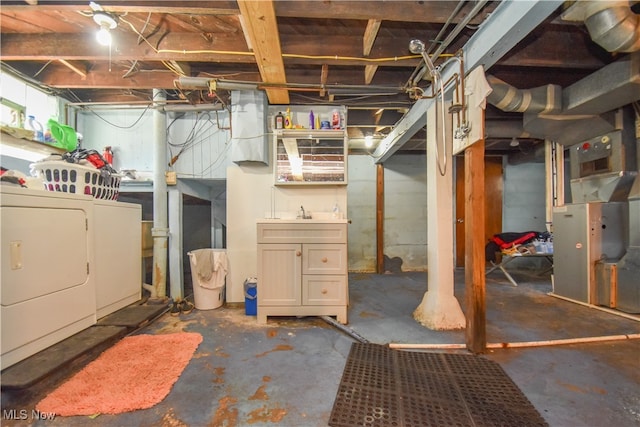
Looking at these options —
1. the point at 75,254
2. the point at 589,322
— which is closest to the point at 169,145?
the point at 75,254

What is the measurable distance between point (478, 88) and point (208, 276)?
3.03 metres

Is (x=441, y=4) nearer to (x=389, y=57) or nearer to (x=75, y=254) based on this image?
(x=389, y=57)

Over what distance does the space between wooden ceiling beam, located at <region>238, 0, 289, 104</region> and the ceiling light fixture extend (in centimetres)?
91

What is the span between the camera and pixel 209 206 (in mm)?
4582

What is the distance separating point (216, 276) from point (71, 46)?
240 cm

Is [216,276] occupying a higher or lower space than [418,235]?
lower

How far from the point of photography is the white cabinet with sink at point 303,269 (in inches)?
95.1

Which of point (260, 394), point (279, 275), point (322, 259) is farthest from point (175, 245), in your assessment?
point (260, 394)

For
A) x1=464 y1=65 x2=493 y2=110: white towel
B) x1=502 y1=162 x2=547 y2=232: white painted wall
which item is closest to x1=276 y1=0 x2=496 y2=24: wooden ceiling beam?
x1=464 y1=65 x2=493 y2=110: white towel

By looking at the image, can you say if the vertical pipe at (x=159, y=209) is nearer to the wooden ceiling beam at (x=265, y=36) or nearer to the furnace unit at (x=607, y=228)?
the wooden ceiling beam at (x=265, y=36)

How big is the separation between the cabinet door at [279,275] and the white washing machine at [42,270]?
4.55 ft

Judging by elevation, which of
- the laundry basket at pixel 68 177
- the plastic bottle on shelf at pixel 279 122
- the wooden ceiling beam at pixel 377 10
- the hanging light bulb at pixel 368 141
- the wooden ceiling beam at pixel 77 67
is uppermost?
the wooden ceiling beam at pixel 77 67

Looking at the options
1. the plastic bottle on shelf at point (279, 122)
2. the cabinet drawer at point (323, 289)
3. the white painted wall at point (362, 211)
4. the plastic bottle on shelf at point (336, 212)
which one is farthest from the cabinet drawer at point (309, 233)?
the white painted wall at point (362, 211)

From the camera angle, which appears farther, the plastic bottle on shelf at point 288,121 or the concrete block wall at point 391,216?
the concrete block wall at point 391,216
